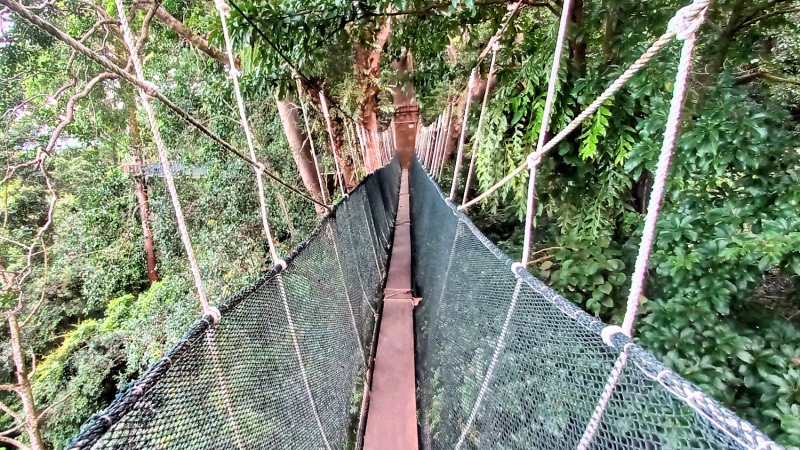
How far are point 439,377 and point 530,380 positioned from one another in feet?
2.36

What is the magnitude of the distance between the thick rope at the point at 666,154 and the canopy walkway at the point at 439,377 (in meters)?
0.01

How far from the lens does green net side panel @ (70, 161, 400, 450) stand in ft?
1.90

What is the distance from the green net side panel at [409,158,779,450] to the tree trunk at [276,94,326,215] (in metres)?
3.03

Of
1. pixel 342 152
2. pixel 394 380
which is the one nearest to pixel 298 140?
pixel 342 152

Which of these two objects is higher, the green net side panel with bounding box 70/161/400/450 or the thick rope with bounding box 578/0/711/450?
the thick rope with bounding box 578/0/711/450

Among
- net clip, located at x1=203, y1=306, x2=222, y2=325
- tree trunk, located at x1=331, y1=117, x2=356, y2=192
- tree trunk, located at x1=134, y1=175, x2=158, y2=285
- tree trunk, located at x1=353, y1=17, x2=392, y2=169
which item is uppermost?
tree trunk, located at x1=353, y1=17, x2=392, y2=169

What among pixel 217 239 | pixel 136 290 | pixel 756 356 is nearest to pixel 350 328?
pixel 756 356

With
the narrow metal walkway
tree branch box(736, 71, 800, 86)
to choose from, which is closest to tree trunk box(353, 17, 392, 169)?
the narrow metal walkway

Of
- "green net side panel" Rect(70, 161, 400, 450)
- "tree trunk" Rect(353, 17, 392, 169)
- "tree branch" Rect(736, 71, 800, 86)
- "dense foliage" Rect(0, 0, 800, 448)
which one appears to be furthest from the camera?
"tree trunk" Rect(353, 17, 392, 169)

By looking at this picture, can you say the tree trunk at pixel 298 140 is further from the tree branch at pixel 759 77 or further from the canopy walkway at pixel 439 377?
the tree branch at pixel 759 77

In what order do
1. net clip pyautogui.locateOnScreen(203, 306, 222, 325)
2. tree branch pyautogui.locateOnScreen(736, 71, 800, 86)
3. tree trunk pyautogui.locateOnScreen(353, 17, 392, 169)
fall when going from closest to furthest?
1. net clip pyautogui.locateOnScreen(203, 306, 222, 325)
2. tree branch pyautogui.locateOnScreen(736, 71, 800, 86)
3. tree trunk pyautogui.locateOnScreen(353, 17, 392, 169)

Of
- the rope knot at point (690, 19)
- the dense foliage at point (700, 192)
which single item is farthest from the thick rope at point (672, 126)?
the dense foliage at point (700, 192)

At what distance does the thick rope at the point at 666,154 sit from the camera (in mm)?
520

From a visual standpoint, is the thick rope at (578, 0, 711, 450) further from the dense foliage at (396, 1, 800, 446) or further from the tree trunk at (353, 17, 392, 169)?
the tree trunk at (353, 17, 392, 169)
